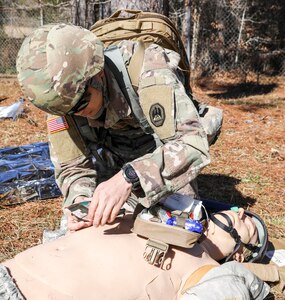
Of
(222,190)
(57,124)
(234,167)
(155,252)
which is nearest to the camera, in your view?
(155,252)

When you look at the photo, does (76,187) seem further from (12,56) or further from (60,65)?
(12,56)

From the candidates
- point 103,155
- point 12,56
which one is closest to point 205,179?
point 103,155

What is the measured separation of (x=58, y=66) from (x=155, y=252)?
0.89 m

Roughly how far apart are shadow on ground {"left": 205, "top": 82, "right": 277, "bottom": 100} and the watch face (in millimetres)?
6772

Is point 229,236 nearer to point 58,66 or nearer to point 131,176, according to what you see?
point 131,176

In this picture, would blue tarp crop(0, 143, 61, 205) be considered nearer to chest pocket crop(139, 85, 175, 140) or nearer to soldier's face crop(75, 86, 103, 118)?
soldier's face crop(75, 86, 103, 118)

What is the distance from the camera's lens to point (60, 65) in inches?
80.4

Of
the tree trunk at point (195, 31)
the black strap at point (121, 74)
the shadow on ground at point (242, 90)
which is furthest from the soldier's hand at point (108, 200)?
the tree trunk at point (195, 31)

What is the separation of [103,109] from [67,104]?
0.33 m

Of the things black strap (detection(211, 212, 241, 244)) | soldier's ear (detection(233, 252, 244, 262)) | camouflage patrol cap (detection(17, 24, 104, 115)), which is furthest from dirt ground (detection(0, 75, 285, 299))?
camouflage patrol cap (detection(17, 24, 104, 115))

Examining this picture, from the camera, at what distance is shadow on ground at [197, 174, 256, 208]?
11.9ft

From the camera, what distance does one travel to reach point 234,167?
4.39 metres

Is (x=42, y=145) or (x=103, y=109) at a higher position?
(x=103, y=109)

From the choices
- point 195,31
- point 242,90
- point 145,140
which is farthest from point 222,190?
point 195,31
